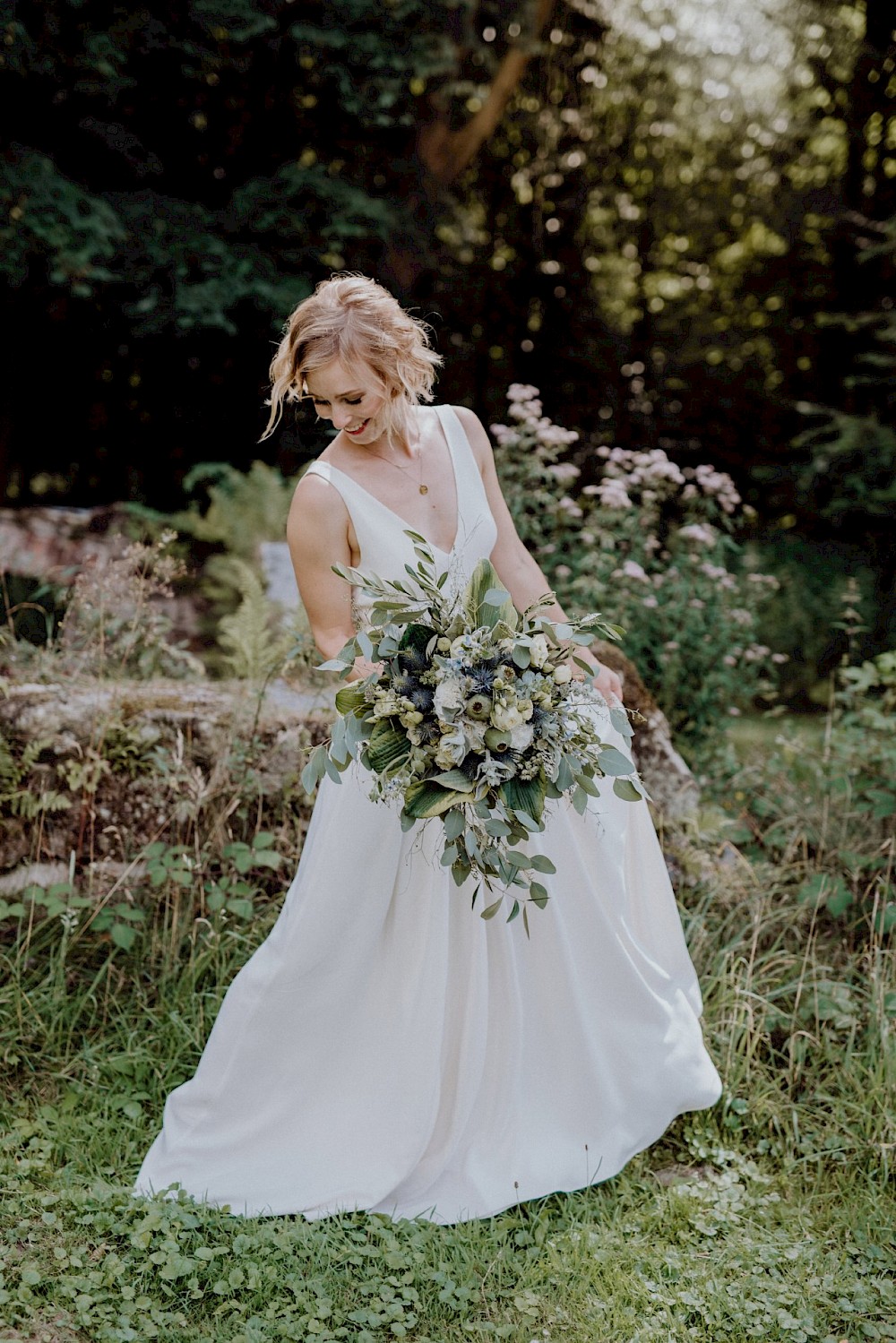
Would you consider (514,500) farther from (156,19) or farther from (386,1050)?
(156,19)

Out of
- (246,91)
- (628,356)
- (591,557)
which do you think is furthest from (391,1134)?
(628,356)

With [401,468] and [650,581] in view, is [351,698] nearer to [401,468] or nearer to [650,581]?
[401,468]

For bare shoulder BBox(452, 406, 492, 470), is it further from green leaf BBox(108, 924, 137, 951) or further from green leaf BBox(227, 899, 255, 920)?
green leaf BBox(108, 924, 137, 951)

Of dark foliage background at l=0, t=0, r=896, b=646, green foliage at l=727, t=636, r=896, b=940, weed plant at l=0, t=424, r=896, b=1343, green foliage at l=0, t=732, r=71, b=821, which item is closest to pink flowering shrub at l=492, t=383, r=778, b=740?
weed plant at l=0, t=424, r=896, b=1343

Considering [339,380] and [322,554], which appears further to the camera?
[322,554]

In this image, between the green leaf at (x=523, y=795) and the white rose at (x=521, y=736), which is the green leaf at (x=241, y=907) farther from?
the white rose at (x=521, y=736)

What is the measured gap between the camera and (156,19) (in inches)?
257

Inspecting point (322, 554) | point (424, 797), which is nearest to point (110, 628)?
point (322, 554)

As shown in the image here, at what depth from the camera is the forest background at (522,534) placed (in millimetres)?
2529

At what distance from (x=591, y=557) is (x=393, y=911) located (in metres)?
2.07

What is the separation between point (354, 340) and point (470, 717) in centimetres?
102

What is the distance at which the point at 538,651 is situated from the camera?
2.02m

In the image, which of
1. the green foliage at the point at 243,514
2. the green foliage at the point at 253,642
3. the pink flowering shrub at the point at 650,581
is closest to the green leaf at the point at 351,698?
the green foliage at the point at 253,642

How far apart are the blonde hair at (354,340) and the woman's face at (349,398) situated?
0.02 m
